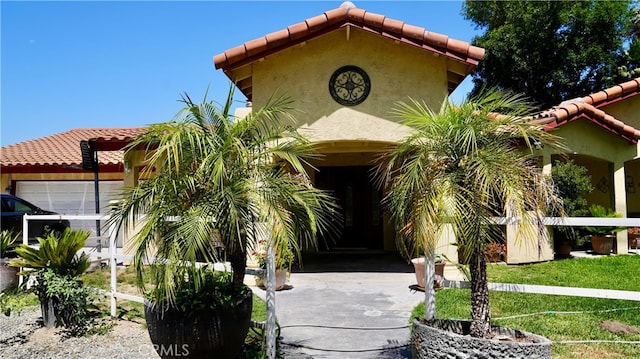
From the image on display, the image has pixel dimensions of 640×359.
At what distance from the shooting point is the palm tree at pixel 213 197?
4.16m

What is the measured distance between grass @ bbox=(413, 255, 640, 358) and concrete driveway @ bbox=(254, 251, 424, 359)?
70cm

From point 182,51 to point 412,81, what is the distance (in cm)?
464

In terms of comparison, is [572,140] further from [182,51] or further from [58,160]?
[58,160]

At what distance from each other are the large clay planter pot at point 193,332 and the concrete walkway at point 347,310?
978 millimetres

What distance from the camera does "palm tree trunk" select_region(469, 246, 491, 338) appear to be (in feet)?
13.5

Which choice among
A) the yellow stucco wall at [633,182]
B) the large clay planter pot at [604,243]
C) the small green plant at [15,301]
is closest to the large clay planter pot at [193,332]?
the small green plant at [15,301]

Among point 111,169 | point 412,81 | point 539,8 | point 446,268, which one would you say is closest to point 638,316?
point 446,268

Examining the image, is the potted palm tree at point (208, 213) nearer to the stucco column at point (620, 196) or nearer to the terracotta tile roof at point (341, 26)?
the terracotta tile roof at point (341, 26)

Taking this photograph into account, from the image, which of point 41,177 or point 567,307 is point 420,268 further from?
point 41,177

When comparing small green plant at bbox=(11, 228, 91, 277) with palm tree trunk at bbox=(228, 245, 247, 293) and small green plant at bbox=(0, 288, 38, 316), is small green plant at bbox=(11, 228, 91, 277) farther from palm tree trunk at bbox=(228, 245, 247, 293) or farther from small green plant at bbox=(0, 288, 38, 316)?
palm tree trunk at bbox=(228, 245, 247, 293)

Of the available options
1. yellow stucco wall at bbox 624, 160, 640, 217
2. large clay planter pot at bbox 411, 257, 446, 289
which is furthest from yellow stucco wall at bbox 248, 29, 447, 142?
yellow stucco wall at bbox 624, 160, 640, 217

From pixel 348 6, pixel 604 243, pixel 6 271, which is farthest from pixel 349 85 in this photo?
pixel 604 243

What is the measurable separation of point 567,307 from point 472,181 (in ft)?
13.5

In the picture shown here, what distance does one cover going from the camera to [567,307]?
677cm
